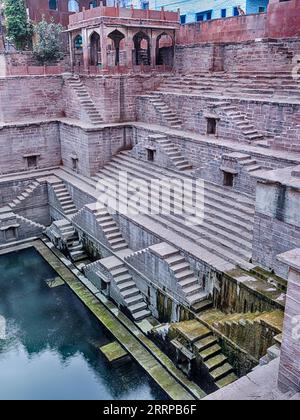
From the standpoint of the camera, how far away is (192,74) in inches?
760

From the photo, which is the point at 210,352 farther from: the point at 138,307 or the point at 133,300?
the point at 133,300

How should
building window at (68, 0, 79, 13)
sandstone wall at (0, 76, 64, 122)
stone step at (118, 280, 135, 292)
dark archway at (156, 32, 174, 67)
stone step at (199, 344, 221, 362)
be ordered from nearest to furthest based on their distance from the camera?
stone step at (199, 344, 221, 362) → stone step at (118, 280, 135, 292) → sandstone wall at (0, 76, 64, 122) → dark archway at (156, 32, 174, 67) → building window at (68, 0, 79, 13)

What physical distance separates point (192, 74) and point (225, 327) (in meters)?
13.1

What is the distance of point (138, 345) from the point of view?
11773 mm

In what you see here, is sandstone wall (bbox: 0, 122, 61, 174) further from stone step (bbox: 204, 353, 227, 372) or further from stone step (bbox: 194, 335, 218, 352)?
stone step (bbox: 204, 353, 227, 372)

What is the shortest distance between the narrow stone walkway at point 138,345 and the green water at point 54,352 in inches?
8.4

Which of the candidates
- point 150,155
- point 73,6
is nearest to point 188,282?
point 150,155

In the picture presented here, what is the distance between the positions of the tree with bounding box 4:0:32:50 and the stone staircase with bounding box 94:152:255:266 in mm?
14238

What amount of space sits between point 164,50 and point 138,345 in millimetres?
15725

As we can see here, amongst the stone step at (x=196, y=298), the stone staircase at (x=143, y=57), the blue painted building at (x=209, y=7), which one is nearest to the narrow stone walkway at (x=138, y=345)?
the stone step at (x=196, y=298)

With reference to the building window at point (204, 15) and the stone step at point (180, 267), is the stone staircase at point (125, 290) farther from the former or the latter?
the building window at point (204, 15)

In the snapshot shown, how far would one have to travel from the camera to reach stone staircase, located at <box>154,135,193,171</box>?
617 inches

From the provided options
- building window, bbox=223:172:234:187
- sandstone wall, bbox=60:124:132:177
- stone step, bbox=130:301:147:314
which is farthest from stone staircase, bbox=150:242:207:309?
sandstone wall, bbox=60:124:132:177
